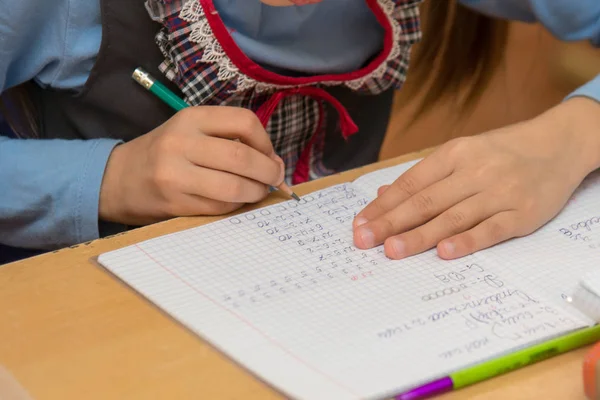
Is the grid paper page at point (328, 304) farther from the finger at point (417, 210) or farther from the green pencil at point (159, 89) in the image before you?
the green pencil at point (159, 89)

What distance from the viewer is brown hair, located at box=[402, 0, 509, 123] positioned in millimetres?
1007

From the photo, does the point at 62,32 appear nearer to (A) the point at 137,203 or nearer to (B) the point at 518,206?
(A) the point at 137,203

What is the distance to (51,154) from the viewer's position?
0.75m

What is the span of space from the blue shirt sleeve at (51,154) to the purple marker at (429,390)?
1.29 feet

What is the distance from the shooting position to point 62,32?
2.44ft

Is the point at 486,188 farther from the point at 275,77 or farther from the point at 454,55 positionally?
the point at 454,55

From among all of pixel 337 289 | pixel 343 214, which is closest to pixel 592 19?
pixel 343 214

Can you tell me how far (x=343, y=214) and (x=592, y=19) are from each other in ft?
1.56

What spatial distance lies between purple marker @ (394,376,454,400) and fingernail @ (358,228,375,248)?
0.17m

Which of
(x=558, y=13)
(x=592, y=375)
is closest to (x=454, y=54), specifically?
(x=558, y=13)

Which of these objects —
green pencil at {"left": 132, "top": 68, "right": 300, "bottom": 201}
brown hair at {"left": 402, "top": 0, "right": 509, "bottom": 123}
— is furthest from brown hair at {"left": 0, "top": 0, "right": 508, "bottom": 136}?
green pencil at {"left": 132, "top": 68, "right": 300, "bottom": 201}

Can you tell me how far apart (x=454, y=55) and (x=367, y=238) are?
0.48m

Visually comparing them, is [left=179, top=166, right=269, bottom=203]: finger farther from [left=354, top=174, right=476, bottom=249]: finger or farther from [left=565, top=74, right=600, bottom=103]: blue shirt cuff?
[left=565, top=74, right=600, bottom=103]: blue shirt cuff

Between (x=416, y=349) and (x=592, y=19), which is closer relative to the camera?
(x=416, y=349)
